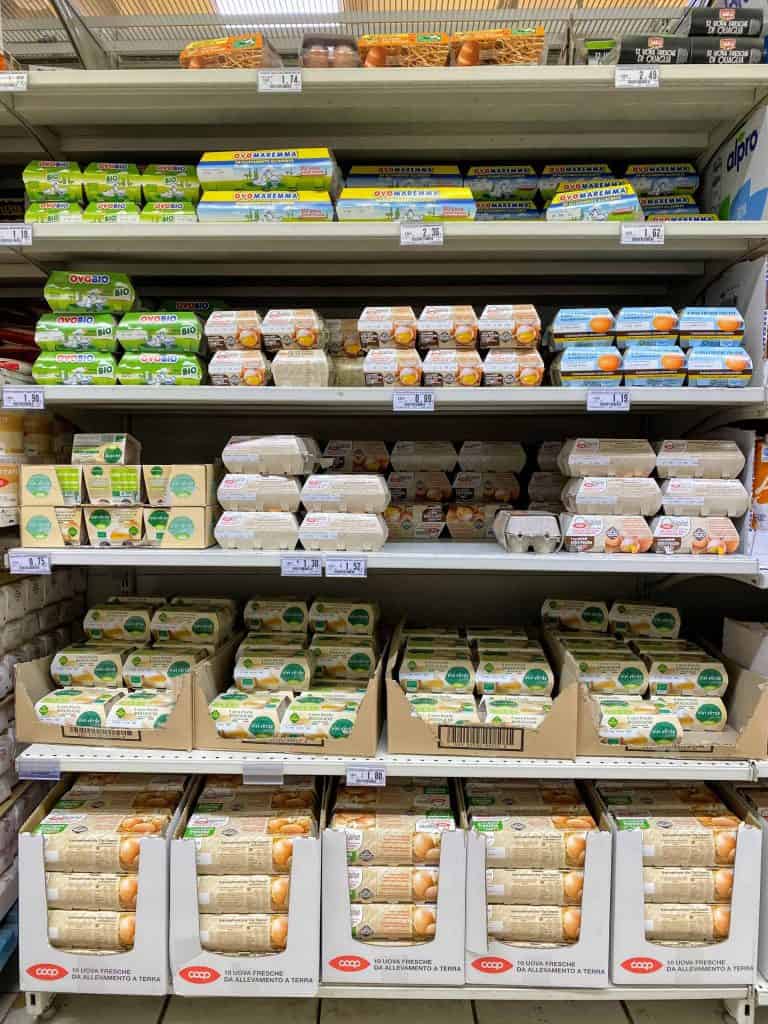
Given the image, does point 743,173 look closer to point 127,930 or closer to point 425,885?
point 425,885

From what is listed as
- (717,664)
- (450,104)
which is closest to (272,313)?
(450,104)

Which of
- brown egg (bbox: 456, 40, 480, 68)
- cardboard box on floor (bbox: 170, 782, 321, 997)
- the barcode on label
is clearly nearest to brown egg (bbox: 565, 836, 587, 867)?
the barcode on label

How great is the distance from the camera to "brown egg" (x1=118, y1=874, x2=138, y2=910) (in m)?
1.69

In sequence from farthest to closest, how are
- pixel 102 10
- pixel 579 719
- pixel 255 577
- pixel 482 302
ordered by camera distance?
1. pixel 255 577
2. pixel 482 302
3. pixel 102 10
4. pixel 579 719

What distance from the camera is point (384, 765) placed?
1.70m

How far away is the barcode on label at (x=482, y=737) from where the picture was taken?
5.60ft

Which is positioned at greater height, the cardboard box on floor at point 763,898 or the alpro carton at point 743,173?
the alpro carton at point 743,173

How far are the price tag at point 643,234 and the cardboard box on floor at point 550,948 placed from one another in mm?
1474

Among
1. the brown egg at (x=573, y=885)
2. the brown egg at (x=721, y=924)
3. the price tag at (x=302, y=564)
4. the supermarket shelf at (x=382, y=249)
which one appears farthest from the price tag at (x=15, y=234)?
the brown egg at (x=721, y=924)

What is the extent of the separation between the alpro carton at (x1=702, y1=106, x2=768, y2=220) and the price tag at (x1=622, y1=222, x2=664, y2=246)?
0.98ft

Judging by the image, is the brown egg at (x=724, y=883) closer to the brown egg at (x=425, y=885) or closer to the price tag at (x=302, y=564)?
the brown egg at (x=425, y=885)

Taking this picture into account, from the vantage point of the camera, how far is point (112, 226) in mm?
1733

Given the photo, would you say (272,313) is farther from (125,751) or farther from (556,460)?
(125,751)

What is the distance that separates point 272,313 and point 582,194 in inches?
34.7
